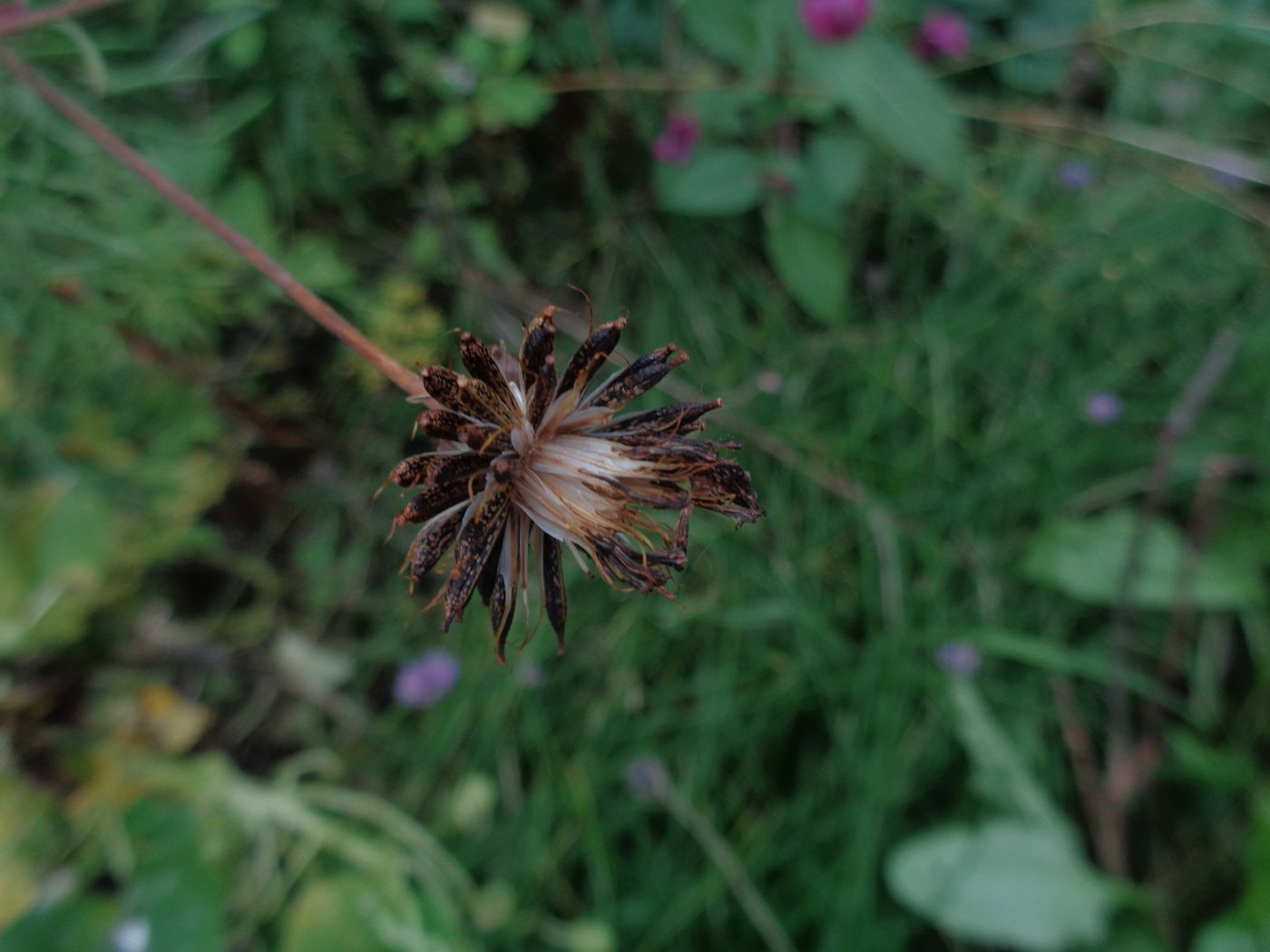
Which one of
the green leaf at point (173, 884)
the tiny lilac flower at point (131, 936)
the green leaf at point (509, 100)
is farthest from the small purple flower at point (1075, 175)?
the tiny lilac flower at point (131, 936)

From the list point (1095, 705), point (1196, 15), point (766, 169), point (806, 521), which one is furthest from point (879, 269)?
point (1095, 705)

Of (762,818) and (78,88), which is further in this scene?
(762,818)

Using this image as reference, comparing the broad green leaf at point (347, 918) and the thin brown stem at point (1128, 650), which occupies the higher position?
the thin brown stem at point (1128, 650)

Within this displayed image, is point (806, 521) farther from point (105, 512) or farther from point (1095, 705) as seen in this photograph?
point (105, 512)

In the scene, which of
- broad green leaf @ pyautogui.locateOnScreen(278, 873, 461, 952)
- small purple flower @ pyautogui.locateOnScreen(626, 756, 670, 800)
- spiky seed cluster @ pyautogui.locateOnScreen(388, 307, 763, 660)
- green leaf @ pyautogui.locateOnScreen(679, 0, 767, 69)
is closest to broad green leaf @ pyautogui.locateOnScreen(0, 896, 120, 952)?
broad green leaf @ pyautogui.locateOnScreen(278, 873, 461, 952)

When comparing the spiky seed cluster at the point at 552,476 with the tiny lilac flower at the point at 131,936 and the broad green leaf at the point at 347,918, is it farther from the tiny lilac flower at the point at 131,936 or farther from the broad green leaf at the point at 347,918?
the tiny lilac flower at the point at 131,936

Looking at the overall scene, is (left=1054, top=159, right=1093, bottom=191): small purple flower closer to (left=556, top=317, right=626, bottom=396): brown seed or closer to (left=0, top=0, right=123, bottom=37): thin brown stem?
(left=556, top=317, right=626, bottom=396): brown seed
